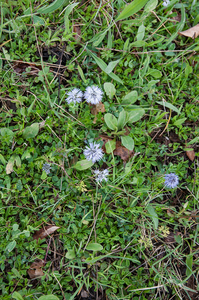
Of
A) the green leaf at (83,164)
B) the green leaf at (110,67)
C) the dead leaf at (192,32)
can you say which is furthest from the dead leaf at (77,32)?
the green leaf at (83,164)

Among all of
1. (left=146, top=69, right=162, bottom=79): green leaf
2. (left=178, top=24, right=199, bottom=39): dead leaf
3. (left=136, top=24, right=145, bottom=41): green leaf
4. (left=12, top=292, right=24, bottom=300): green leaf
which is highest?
(left=136, top=24, right=145, bottom=41): green leaf

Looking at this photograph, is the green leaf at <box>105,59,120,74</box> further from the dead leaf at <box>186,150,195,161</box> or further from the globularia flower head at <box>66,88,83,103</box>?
the dead leaf at <box>186,150,195,161</box>

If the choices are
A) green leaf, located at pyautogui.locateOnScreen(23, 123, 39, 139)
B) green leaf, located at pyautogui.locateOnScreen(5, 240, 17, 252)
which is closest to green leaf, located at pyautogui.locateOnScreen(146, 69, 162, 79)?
green leaf, located at pyautogui.locateOnScreen(23, 123, 39, 139)

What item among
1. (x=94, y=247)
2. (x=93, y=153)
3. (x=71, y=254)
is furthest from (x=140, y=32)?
(x=71, y=254)

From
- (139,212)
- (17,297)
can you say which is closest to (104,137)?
(139,212)

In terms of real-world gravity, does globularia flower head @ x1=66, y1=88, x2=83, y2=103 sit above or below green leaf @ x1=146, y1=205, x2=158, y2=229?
above

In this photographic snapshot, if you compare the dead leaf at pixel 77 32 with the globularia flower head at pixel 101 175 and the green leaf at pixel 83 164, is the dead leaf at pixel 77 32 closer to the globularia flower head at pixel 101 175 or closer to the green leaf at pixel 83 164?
the green leaf at pixel 83 164
